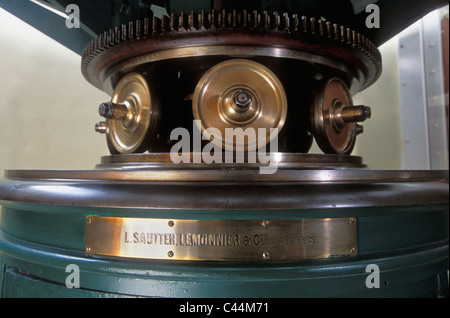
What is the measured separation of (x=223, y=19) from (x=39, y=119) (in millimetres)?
1310

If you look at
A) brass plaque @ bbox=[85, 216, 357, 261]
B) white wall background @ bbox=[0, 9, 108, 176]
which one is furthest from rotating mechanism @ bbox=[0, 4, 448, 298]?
white wall background @ bbox=[0, 9, 108, 176]

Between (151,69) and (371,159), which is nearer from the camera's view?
(151,69)

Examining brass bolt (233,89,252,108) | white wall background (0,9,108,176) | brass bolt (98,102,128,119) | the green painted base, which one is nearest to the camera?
the green painted base

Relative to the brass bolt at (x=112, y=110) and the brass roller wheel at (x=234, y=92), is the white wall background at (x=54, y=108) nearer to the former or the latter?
the brass bolt at (x=112, y=110)

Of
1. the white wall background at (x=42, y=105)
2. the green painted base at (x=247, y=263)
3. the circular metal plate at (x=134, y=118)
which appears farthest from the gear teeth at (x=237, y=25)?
the white wall background at (x=42, y=105)

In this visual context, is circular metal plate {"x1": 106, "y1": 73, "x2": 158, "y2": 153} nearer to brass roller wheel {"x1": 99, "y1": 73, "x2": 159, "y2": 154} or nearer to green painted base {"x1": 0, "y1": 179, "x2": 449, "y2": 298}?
brass roller wheel {"x1": 99, "y1": 73, "x2": 159, "y2": 154}

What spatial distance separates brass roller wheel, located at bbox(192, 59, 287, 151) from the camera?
925 mm

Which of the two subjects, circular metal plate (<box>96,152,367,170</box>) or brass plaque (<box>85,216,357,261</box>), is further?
circular metal plate (<box>96,152,367,170</box>)

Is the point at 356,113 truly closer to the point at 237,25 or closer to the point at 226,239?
the point at 237,25

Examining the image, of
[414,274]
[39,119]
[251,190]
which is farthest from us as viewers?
[39,119]

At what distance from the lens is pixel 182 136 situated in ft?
3.42
